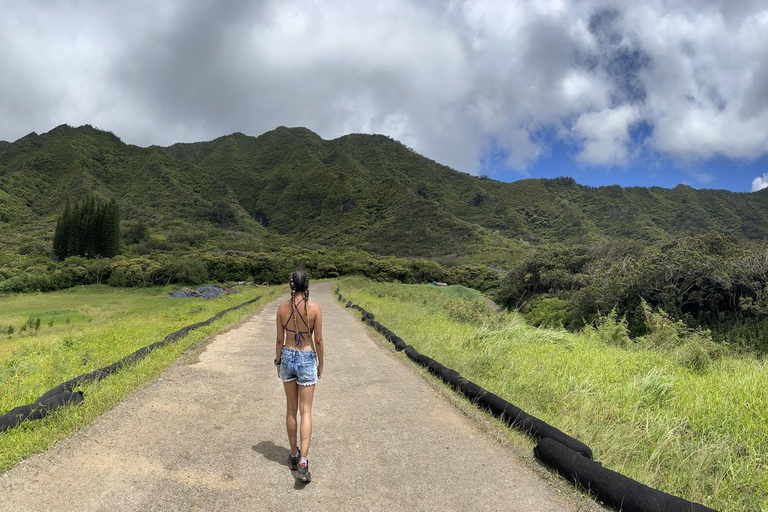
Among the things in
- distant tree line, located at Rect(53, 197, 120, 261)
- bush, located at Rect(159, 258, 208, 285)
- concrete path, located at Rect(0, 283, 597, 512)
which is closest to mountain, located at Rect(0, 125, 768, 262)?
distant tree line, located at Rect(53, 197, 120, 261)

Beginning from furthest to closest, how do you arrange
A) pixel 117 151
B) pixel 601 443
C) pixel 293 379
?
pixel 117 151
pixel 601 443
pixel 293 379

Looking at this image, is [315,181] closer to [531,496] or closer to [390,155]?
[390,155]

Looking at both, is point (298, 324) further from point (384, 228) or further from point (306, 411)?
point (384, 228)

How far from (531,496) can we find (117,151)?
181674 millimetres

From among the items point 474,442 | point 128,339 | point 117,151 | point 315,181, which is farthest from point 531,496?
point 117,151

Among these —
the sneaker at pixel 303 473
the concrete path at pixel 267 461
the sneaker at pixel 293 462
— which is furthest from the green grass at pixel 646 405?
the sneaker at pixel 293 462

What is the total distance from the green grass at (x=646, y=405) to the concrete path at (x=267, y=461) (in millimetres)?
1076

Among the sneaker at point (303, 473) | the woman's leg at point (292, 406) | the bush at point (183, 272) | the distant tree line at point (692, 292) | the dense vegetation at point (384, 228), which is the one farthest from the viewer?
the bush at point (183, 272)

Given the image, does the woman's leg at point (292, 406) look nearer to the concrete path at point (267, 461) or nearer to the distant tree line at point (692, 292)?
the concrete path at point (267, 461)

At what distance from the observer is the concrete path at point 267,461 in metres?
3.49

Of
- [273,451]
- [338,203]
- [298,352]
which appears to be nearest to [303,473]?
[273,451]

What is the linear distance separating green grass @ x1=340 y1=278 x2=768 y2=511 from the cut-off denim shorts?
3074 mm

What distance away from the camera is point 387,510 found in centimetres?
349

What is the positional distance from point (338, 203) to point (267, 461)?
13972cm
